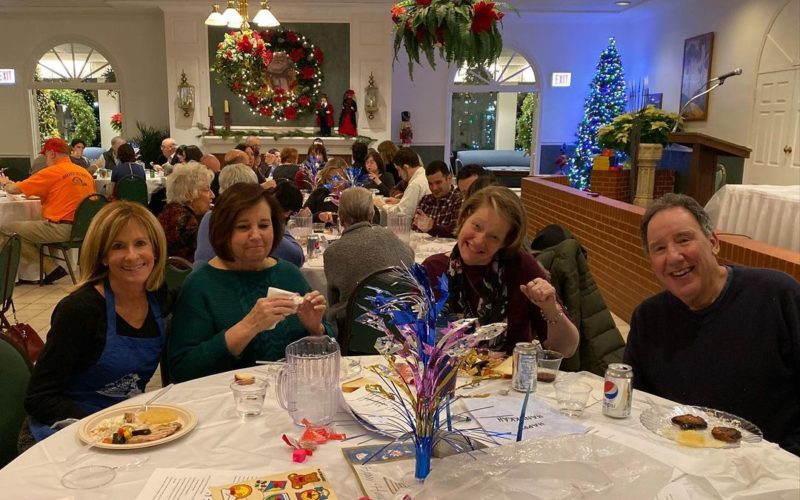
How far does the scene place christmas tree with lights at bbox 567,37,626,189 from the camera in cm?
1270

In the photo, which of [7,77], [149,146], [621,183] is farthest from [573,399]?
[7,77]

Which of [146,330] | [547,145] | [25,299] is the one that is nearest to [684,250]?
[146,330]

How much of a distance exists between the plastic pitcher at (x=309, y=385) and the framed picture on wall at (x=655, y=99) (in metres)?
11.6

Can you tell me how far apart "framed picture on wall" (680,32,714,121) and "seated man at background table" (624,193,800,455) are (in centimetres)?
939

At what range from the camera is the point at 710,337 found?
196 centimetres

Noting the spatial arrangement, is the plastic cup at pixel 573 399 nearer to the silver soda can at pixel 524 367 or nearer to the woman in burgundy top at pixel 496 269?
the silver soda can at pixel 524 367

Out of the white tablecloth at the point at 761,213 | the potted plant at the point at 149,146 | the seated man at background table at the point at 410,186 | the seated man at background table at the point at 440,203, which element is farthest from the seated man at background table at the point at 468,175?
the potted plant at the point at 149,146

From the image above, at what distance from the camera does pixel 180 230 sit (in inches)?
160

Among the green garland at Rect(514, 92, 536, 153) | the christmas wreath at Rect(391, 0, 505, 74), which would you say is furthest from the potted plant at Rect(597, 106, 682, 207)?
the green garland at Rect(514, 92, 536, 153)

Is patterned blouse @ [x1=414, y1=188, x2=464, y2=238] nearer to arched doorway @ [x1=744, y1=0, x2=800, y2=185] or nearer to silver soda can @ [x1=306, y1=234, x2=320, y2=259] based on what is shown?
silver soda can @ [x1=306, y1=234, x2=320, y2=259]

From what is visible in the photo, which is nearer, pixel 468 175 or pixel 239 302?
pixel 239 302

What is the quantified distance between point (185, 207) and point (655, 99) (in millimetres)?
10443

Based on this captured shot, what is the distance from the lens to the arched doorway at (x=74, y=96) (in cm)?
1281

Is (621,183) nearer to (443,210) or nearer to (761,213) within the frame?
(761,213)
